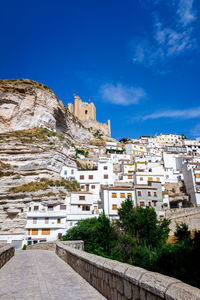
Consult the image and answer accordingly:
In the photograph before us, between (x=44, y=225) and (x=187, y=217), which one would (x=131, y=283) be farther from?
(x=187, y=217)

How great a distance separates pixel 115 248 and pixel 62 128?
5445 cm

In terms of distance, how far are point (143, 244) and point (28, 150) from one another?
1358 inches

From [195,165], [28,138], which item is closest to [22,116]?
[28,138]

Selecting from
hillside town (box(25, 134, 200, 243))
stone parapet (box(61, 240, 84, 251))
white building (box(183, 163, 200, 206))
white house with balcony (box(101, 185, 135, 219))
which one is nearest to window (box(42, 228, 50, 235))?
hillside town (box(25, 134, 200, 243))

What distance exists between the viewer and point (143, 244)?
24688mm

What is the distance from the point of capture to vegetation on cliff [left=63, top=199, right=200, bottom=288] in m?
15.6

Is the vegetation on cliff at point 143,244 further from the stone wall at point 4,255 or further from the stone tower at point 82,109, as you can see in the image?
the stone tower at point 82,109

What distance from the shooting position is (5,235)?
32.4 m

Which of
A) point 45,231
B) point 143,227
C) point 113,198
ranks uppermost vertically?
point 113,198

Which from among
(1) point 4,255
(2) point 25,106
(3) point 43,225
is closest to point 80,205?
(3) point 43,225

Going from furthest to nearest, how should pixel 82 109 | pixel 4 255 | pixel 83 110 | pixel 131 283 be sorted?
pixel 83 110 < pixel 82 109 < pixel 4 255 < pixel 131 283

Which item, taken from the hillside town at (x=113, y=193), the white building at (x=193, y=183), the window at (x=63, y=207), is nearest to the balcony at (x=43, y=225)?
the hillside town at (x=113, y=193)

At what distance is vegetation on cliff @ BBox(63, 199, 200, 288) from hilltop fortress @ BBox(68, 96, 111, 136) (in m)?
105

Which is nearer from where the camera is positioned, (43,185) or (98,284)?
(98,284)
